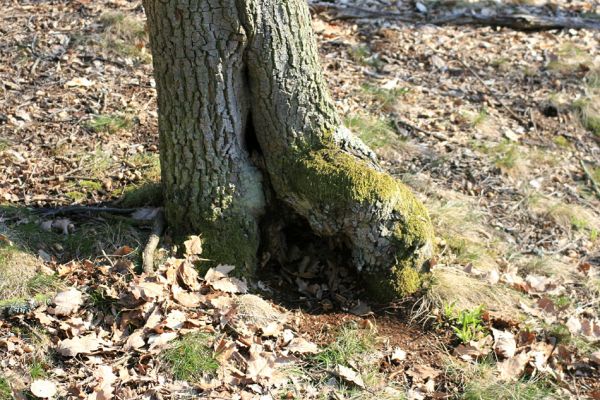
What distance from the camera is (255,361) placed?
3734 mm

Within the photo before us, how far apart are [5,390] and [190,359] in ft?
2.98

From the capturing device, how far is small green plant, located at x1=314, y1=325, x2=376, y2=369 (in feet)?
12.7

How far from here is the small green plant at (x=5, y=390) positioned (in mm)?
3330

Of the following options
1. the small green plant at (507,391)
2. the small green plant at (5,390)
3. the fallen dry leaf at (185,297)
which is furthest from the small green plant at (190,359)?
the small green plant at (507,391)

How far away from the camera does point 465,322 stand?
410 centimetres

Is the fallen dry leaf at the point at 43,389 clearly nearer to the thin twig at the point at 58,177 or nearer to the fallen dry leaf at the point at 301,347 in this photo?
→ the fallen dry leaf at the point at 301,347

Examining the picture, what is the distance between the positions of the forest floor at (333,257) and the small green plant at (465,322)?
0.6 inches

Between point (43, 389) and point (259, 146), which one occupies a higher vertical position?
point (259, 146)

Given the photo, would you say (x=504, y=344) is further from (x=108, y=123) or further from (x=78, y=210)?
(x=108, y=123)

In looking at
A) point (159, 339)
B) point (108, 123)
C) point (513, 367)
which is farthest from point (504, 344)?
point (108, 123)

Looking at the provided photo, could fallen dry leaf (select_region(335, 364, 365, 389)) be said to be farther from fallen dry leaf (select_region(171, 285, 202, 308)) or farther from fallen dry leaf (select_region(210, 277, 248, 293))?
fallen dry leaf (select_region(171, 285, 202, 308))

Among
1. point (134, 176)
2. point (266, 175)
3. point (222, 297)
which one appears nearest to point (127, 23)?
point (134, 176)

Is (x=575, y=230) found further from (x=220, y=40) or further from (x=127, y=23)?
(x=127, y=23)

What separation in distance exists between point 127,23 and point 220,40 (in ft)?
10.9
